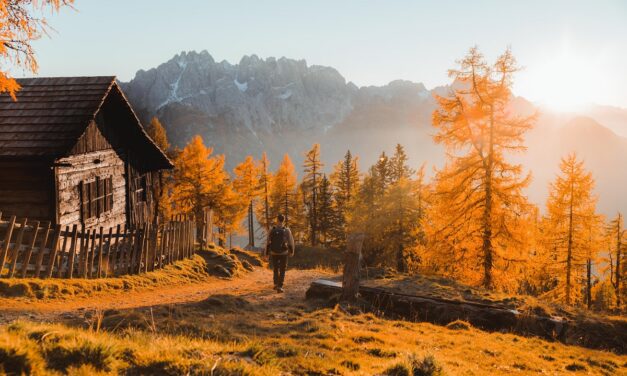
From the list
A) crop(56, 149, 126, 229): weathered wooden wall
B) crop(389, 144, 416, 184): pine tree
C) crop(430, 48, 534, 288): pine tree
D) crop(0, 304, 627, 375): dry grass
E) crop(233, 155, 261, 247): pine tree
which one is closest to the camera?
crop(0, 304, 627, 375): dry grass

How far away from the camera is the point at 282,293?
531 inches

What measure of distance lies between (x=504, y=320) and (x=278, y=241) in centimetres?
691

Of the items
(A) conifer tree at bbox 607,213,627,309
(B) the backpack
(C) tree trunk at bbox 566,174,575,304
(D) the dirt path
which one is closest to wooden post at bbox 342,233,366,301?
(D) the dirt path

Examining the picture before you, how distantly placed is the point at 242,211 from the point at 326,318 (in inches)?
1520

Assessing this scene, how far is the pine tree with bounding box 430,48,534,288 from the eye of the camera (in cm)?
1875

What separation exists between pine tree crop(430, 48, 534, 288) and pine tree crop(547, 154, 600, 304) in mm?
12394

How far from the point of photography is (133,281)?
13.8 meters

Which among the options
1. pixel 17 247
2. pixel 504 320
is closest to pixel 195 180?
pixel 17 247

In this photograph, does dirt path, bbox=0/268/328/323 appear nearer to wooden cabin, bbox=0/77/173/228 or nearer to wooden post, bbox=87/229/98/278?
wooden post, bbox=87/229/98/278

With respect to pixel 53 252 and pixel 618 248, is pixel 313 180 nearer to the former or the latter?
pixel 618 248

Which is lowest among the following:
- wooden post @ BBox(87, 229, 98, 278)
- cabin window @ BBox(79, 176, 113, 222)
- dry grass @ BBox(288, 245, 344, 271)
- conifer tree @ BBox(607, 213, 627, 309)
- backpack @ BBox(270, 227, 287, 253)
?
dry grass @ BBox(288, 245, 344, 271)

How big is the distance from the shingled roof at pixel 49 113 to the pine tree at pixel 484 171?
15.2 meters

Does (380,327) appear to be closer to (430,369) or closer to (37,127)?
(430,369)

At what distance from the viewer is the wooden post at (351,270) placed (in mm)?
10992
